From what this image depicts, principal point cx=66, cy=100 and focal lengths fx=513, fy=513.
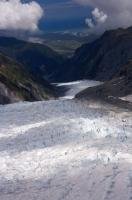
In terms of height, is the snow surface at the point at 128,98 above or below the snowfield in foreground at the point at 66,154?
below

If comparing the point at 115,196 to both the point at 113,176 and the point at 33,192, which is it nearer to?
the point at 113,176

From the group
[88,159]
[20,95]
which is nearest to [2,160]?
[88,159]

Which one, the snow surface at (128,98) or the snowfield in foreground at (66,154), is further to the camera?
the snow surface at (128,98)

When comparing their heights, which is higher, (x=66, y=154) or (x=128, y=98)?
(x=66, y=154)

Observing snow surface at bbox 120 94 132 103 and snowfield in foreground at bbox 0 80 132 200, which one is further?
snow surface at bbox 120 94 132 103

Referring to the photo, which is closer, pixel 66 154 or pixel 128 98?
pixel 66 154

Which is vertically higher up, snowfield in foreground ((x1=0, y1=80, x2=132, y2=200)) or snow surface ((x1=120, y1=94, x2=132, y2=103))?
snowfield in foreground ((x1=0, y1=80, x2=132, y2=200))

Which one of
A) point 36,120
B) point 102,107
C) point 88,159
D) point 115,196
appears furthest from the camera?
point 102,107

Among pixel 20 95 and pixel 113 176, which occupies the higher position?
pixel 113 176
